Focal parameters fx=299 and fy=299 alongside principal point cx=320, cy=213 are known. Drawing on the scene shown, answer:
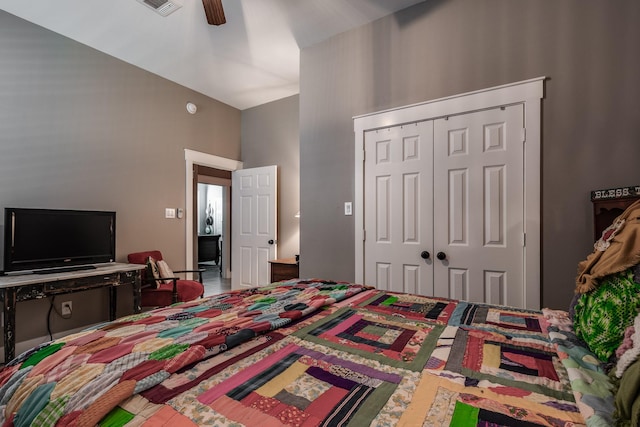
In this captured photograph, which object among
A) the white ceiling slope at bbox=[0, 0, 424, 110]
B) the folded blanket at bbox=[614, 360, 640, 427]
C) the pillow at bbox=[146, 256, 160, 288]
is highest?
the white ceiling slope at bbox=[0, 0, 424, 110]

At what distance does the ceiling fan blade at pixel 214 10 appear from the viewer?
7.13ft

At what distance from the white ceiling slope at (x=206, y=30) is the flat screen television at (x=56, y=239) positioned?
1.75 metres

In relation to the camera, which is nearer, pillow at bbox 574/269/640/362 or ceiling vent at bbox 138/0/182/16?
pillow at bbox 574/269/640/362

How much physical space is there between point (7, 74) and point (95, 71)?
724mm

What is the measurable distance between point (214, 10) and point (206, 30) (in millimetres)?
756

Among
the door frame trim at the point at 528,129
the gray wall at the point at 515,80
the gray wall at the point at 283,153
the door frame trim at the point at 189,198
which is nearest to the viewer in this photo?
the gray wall at the point at 515,80

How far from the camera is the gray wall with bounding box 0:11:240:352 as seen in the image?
105 inches

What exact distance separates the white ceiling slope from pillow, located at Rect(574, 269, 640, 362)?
2.60 m

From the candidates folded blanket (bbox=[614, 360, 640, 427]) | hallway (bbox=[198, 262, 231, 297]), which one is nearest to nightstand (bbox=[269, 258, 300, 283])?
hallway (bbox=[198, 262, 231, 297])

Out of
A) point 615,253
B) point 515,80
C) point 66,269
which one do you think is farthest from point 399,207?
point 66,269

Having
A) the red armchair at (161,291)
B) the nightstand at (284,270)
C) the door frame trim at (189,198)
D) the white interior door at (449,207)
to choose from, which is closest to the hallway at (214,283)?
the door frame trim at (189,198)

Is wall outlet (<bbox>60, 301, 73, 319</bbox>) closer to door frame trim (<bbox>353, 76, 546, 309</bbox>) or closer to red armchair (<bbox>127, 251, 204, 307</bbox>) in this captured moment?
red armchair (<bbox>127, 251, 204, 307</bbox>)

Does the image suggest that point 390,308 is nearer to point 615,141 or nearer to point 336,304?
point 336,304

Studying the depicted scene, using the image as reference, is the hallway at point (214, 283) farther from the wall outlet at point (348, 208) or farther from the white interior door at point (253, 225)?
the wall outlet at point (348, 208)
